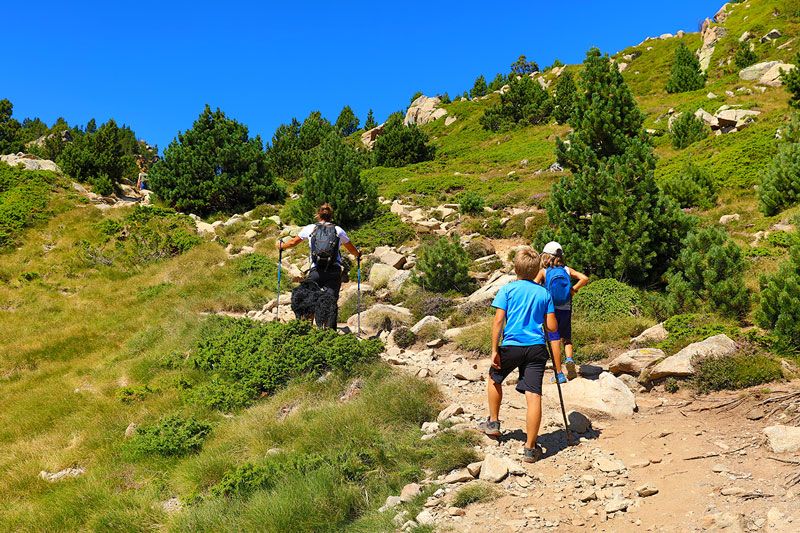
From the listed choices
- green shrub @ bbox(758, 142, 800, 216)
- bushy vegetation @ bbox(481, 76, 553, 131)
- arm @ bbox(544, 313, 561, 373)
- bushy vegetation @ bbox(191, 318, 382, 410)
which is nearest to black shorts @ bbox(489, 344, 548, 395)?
arm @ bbox(544, 313, 561, 373)

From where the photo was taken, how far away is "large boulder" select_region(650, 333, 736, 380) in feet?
21.2

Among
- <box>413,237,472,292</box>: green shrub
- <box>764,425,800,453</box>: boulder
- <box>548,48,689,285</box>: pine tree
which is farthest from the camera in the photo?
<box>413,237,472,292</box>: green shrub

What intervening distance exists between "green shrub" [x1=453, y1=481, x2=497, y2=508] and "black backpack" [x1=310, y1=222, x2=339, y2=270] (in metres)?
4.77

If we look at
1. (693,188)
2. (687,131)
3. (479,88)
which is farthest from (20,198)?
(479,88)

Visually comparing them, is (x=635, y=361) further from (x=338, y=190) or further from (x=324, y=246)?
(x=338, y=190)

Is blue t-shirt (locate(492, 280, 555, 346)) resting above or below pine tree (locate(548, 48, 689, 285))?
below

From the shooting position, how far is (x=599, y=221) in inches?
414

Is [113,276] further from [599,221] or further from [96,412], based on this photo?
[599,221]

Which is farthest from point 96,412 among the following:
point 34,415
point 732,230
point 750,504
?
point 732,230

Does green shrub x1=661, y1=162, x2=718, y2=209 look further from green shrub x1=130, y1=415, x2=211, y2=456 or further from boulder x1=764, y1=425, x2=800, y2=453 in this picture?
green shrub x1=130, y1=415, x2=211, y2=456

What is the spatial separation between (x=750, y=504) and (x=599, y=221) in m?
7.28

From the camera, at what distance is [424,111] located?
57094 mm

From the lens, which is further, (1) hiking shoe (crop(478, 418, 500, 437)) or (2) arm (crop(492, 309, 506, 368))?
(1) hiking shoe (crop(478, 418, 500, 437))

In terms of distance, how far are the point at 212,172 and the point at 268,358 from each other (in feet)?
53.2
